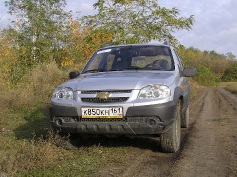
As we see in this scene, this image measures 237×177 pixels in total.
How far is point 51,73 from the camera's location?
557 inches

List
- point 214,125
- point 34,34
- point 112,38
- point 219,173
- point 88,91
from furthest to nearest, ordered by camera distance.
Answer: point 34,34
point 112,38
point 214,125
point 88,91
point 219,173

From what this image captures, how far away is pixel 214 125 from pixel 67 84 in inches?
173

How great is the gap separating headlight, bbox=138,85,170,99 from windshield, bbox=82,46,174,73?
1.06 m

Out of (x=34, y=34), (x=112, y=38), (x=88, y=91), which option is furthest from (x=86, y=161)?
(x=34, y=34)

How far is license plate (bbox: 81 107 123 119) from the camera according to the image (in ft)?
14.6

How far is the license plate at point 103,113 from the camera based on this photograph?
444 cm

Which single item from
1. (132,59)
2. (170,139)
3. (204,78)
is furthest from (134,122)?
(204,78)

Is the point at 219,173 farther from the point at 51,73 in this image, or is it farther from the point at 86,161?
the point at 51,73

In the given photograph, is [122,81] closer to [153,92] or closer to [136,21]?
[153,92]

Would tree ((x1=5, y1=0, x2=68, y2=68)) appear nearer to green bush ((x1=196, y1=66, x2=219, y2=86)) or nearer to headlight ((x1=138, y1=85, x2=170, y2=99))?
headlight ((x1=138, y1=85, x2=170, y2=99))

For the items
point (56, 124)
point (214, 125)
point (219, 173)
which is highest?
point (56, 124)

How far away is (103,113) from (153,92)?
739mm

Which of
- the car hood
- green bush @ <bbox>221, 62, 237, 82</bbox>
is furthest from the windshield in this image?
green bush @ <bbox>221, 62, 237, 82</bbox>

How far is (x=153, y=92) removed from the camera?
14.9 ft
